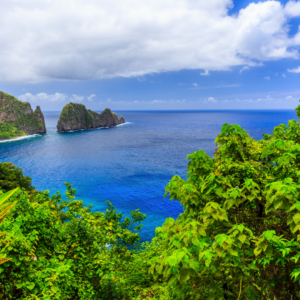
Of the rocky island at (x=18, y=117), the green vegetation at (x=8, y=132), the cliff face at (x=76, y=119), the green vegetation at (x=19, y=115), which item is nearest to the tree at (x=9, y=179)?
the green vegetation at (x=8, y=132)

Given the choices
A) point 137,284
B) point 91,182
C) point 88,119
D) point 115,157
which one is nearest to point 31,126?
point 88,119

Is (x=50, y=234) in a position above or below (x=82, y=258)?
above

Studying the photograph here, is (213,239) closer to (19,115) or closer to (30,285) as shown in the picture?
(30,285)

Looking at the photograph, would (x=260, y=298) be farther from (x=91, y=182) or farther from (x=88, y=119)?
(x=88, y=119)

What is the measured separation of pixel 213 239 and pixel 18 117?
172 m

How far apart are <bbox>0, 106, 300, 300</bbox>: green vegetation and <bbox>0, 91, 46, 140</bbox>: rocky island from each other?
15358cm

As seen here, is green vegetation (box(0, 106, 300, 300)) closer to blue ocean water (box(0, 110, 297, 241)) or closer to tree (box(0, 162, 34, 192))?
blue ocean water (box(0, 110, 297, 241))

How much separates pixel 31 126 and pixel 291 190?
17094 centimetres

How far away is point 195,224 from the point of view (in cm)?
510

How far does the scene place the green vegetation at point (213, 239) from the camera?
4.55m

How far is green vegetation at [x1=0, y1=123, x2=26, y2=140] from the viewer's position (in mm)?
124794

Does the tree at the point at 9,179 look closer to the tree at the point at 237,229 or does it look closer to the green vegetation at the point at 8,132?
the tree at the point at 237,229

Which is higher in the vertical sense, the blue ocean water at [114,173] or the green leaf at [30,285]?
the green leaf at [30,285]

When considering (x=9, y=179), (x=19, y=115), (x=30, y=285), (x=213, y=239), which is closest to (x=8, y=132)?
(x=19, y=115)
